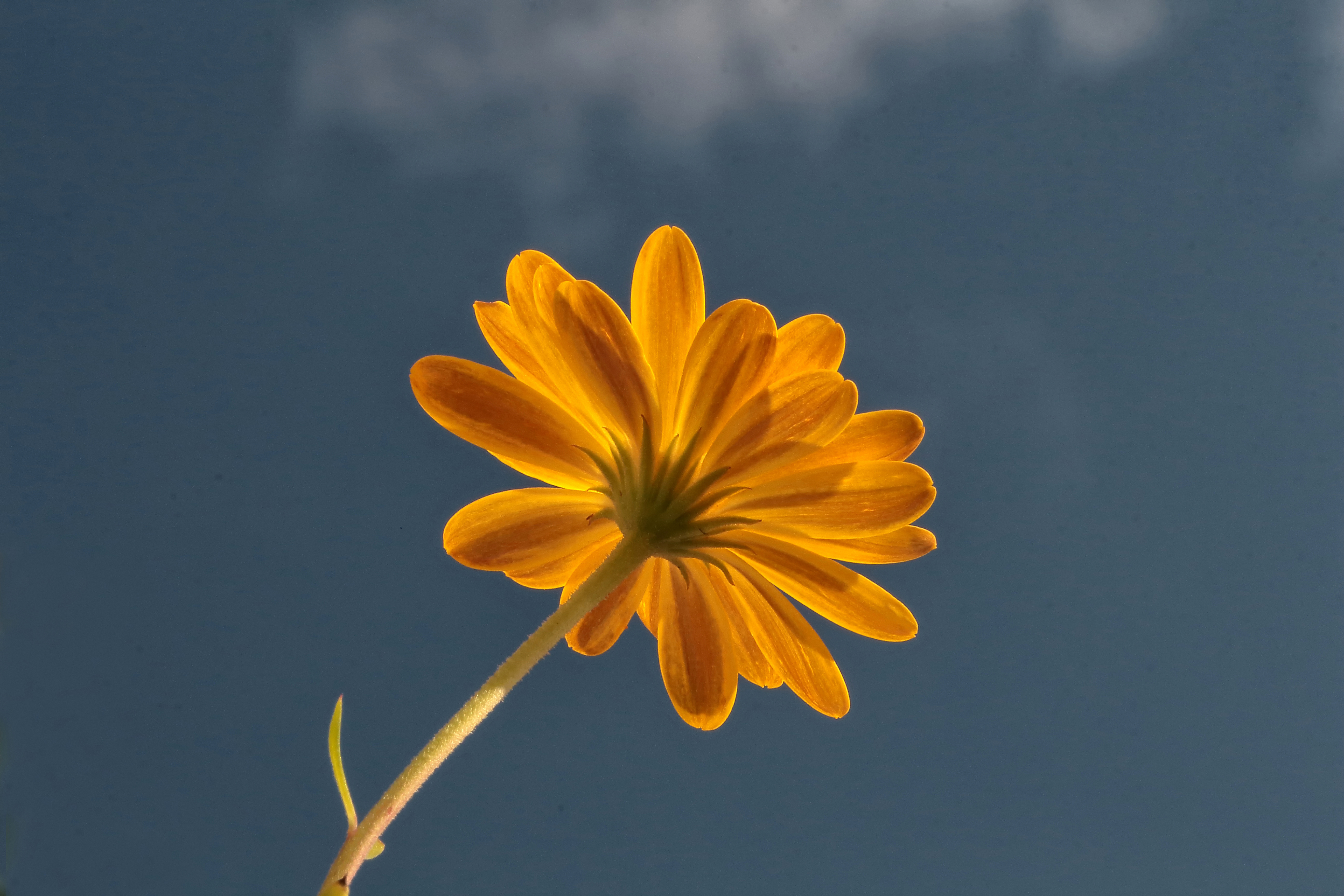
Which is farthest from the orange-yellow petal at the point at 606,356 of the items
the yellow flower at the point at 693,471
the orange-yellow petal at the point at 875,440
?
the orange-yellow petal at the point at 875,440

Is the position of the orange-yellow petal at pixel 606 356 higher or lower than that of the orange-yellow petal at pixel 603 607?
higher

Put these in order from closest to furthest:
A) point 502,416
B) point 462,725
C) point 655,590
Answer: point 462,725 < point 502,416 < point 655,590

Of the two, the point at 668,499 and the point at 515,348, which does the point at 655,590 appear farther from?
the point at 515,348

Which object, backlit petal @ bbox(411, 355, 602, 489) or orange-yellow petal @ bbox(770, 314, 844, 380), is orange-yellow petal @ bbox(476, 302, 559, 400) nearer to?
backlit petal @ bbox(411, 355, 602, 489)

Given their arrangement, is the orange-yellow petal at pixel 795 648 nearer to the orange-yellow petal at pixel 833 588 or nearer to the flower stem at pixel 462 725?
the orange-yellow petal at pixel 833 588

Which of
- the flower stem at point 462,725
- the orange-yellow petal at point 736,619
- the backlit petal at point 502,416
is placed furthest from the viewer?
the orange-yellow petal at point 736,619

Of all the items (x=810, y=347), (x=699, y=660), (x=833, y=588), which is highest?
(x=810, y=347)

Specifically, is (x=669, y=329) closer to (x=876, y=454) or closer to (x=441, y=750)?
(x=876, y=454)

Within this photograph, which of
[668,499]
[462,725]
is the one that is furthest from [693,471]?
[462,725]
